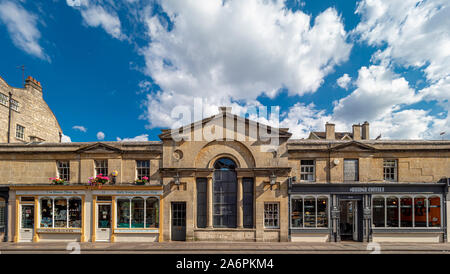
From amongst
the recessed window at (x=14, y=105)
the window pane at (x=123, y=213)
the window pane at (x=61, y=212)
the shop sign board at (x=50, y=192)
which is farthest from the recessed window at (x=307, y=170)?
the recessed window at (x=14, y=105)

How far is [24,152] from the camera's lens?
16484mm

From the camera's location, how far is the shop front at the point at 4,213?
15977 mm

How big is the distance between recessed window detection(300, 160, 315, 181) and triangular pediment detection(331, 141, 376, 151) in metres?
1.86

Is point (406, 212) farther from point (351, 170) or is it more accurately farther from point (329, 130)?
point (329, 130)

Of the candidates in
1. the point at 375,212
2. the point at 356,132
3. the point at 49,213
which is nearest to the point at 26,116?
the point at 49,213

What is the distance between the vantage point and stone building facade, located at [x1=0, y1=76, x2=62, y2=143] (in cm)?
1966

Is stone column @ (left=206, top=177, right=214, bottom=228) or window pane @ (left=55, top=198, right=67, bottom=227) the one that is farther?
window pane @ (left=55, top=198, right=67, bottom=227)

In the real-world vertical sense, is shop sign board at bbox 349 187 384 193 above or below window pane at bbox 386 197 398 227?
above

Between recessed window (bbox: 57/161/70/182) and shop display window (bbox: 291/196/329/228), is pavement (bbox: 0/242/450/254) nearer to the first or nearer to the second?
shop display window (bbox: 291/196/329/228)

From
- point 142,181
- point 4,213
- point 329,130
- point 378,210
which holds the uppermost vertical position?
point 329,130

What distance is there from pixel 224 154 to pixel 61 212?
11712 millimetres

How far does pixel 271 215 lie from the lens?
620 inches

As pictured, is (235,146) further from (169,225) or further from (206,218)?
(169,225)

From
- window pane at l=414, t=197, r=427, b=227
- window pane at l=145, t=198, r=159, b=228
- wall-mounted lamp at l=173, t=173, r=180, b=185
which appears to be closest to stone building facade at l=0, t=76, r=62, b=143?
window pane at l=145, t=198, r=159, b=228
